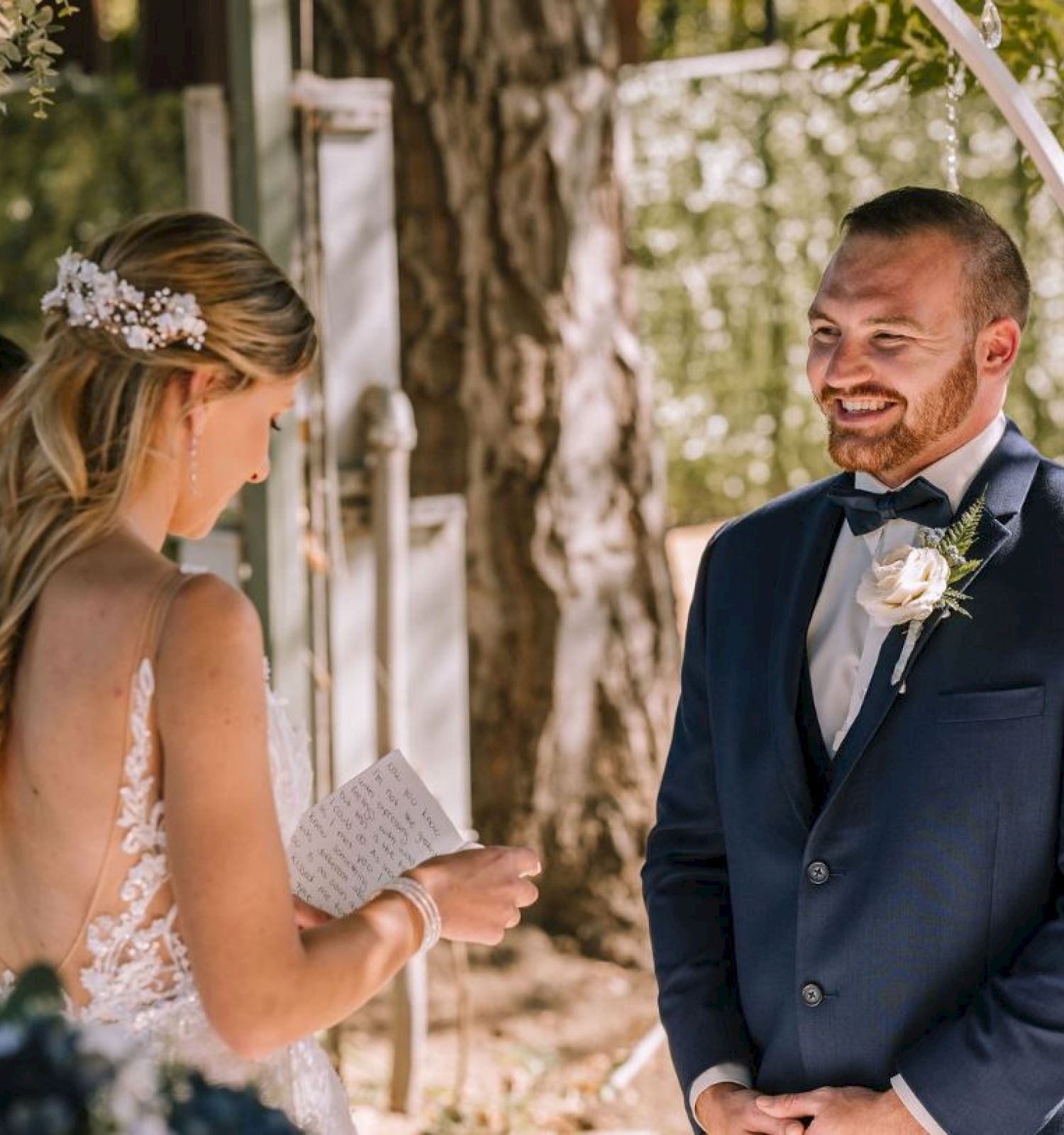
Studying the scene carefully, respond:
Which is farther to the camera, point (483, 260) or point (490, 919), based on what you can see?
point (483, 260)

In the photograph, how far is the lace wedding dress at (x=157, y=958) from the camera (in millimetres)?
1907

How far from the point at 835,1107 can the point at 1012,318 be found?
1.08 metres

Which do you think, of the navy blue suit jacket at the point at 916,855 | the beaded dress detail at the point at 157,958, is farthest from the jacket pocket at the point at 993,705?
the beaded dress detail at the point at 157,958

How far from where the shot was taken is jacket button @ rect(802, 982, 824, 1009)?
2.27m

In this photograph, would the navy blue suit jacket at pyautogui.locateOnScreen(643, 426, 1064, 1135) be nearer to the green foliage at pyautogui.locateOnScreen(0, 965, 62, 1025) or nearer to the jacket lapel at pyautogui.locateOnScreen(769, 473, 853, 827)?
the jacket lapel at pyautogui.locateOnScreen(769, 473, 853, 827)

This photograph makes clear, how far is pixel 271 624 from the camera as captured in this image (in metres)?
3.79

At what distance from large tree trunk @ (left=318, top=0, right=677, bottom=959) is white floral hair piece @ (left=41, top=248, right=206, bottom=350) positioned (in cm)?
320

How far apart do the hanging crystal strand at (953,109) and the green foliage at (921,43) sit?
0.54 feet

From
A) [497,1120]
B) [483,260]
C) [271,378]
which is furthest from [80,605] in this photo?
[483,260]

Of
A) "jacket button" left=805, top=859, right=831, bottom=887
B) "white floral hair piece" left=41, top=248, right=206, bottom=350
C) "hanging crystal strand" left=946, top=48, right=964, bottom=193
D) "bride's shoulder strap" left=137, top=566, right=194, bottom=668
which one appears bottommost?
"jacket button" left=805, top=859, right=831, bottom=887

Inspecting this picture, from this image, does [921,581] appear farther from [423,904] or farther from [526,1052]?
[526,1052]

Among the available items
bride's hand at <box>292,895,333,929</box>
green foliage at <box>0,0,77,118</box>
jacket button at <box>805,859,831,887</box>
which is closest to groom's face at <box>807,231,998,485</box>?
jacket button at <box>805,859,831,887</box>

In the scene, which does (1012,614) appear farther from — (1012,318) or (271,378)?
(271,378)

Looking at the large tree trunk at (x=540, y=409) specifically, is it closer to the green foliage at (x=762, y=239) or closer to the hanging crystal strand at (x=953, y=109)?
the hanging crystal strand at (x=953, y=109)
